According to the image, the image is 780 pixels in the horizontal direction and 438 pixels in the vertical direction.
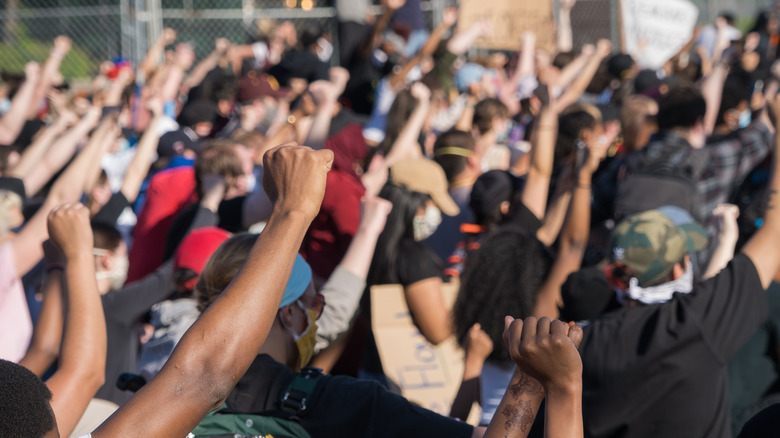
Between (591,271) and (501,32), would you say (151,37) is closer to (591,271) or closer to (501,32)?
(501,32)

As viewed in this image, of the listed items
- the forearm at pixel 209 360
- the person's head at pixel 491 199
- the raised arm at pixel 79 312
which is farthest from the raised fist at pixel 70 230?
the person's head at pixel 491 199

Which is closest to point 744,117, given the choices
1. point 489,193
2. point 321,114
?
point 489,193

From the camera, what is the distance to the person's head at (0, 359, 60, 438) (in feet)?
4.68

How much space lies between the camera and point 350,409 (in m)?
2.08

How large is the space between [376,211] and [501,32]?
7.01m

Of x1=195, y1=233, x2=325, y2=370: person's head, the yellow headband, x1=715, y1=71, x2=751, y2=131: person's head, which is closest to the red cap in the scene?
x1=195, y1=233, x2=325, y2=370: person's head

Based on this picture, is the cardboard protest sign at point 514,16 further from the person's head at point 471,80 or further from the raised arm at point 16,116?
the raised arm at point 16,116

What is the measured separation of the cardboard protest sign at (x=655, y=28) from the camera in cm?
1023

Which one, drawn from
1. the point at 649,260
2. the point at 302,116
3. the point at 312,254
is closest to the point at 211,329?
the point at 649,260

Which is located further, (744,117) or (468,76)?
(468,76)

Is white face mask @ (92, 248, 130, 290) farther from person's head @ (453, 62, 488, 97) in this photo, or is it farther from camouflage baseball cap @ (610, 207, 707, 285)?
person's head @ (453, 62, 488, 97)

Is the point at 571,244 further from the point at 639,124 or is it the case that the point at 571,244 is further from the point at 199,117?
the point at 199,117

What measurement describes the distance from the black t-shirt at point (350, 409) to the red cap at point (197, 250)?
1396 mm

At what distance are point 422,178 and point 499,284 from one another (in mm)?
1380
